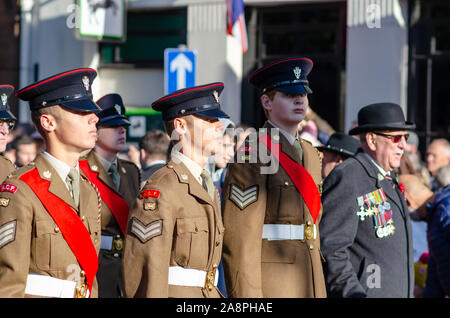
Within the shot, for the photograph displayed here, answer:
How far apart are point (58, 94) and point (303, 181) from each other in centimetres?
154

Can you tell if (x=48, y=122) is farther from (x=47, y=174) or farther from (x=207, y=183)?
(x=207, y=183)

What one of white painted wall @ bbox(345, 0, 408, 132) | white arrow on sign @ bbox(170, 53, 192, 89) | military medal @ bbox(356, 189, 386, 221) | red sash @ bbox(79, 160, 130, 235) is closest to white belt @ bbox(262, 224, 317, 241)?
military medal @ bbox(356, 189, 386, 221)

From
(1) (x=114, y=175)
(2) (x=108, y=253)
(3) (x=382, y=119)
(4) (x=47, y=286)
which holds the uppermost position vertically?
(3) (x=382, y=119)

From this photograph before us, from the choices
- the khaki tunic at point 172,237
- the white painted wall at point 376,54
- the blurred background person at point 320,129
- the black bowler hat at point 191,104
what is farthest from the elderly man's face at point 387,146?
the white painted wall at point 376,54

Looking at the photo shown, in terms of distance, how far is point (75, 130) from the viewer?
11.4 ft

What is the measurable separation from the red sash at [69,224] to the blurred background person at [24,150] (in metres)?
5.64

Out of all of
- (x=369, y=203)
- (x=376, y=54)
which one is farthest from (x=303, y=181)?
(x=376, y=54)

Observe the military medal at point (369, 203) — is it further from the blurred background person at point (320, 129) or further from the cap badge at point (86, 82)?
the blurred background person at point (320, 129)

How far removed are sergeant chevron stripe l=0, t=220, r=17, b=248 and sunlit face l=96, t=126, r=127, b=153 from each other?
243 centimetres

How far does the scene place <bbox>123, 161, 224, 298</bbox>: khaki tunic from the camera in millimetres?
3492

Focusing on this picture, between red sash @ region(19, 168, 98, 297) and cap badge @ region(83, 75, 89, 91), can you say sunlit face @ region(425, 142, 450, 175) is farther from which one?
red sash @ region(19, 168, 98, 297)

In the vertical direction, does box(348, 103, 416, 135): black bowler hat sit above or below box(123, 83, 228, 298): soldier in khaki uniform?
above

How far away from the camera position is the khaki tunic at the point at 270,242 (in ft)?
13.2

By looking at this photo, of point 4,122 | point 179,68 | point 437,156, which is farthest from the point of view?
point 179,68
